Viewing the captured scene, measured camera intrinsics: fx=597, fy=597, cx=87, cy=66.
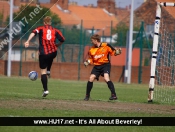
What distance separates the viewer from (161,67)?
85.0 feet

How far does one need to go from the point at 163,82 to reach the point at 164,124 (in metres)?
11.7

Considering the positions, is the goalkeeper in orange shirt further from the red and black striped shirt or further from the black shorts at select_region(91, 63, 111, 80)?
the red and black striped shirt

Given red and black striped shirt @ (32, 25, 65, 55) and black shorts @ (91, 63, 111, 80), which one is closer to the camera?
red and black striped shirt @ (32, 25, 65, 55)

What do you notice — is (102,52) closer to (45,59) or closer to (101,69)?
(101,69)

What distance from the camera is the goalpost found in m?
16.5

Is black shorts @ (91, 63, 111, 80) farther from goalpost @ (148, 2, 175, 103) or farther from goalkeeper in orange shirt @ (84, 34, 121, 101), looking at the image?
goalpost @ (148, 2, 175, 103)

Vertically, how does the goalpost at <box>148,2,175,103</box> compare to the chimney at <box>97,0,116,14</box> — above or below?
below

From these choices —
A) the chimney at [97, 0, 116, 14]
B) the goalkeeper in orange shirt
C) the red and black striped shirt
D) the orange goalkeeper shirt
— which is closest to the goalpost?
the goalkeeper in orange shirt

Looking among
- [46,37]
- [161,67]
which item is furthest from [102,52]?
[161,67]

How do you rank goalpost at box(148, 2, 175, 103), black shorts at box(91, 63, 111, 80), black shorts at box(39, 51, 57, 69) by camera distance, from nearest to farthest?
black shorts at box(91, 63, 111, 80), black shorts at box(39, 51, 57, 69), goalpost at box(148, 2, 175, 103)

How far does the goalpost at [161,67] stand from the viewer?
54.2 feet

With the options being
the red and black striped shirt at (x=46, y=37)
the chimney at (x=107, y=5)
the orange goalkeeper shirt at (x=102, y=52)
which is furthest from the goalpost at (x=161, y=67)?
the chimney at (x=107, y=5)

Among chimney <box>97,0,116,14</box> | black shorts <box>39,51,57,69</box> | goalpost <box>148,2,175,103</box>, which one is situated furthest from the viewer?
chimney <box>97,0,116,14</box>

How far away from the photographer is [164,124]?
11.7 m
